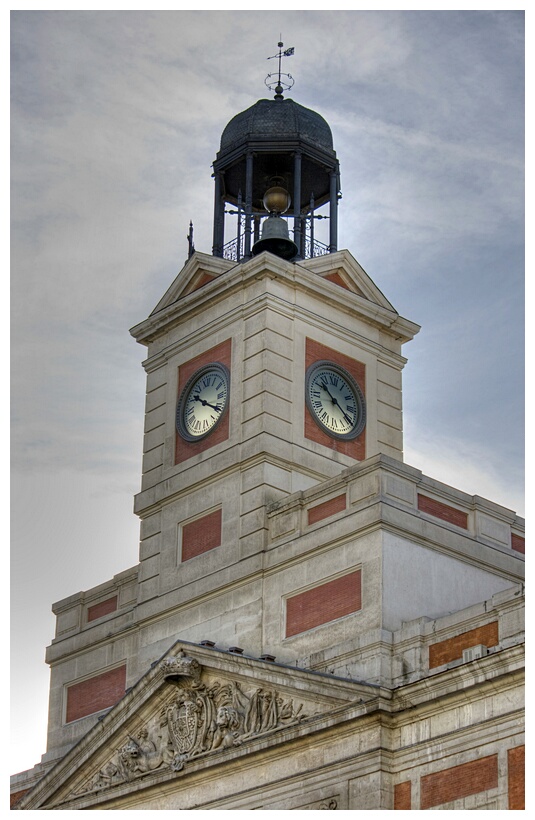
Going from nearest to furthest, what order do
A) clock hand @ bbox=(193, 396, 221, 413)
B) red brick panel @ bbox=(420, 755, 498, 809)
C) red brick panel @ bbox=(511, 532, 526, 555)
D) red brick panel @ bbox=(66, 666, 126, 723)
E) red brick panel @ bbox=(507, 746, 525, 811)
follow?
1. red brick panel @ bbox=(507, 746, 525, 811)
2. red brick panel @ bbox=(420, 755, 498, 809)
3. red brick panel @ bbox=(511, 532, 526, 555)
4. red brick panel @ bbox=(66, 666, 126, 723)
5. clock hand @ bbox=(193, 396, 221, 413)

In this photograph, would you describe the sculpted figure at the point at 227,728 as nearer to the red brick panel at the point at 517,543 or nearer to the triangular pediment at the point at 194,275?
the red brick panel at the point at 517,543

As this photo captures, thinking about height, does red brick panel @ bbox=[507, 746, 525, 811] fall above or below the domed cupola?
below

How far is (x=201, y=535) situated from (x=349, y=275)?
313 inches

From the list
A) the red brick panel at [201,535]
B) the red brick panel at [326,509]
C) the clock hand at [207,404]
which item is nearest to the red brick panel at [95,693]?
the red brick panel at [201,535]

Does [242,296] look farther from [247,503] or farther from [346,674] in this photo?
[346,674]

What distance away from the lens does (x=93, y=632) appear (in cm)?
4344

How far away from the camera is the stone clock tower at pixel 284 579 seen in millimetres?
33375

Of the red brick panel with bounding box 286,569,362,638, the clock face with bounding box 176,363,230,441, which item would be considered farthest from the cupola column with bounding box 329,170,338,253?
the red brick panel with bounding box 286,569,362,638

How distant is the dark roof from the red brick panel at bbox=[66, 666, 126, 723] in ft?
47.3

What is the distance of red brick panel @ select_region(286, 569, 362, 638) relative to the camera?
36438mm

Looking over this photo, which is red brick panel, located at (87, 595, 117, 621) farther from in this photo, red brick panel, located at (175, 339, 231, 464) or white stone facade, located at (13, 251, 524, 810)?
red brick panel, located at (175, 339, 231, 464)

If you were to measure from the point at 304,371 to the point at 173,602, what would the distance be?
6.36 metres

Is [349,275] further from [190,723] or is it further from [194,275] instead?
[190,723]
